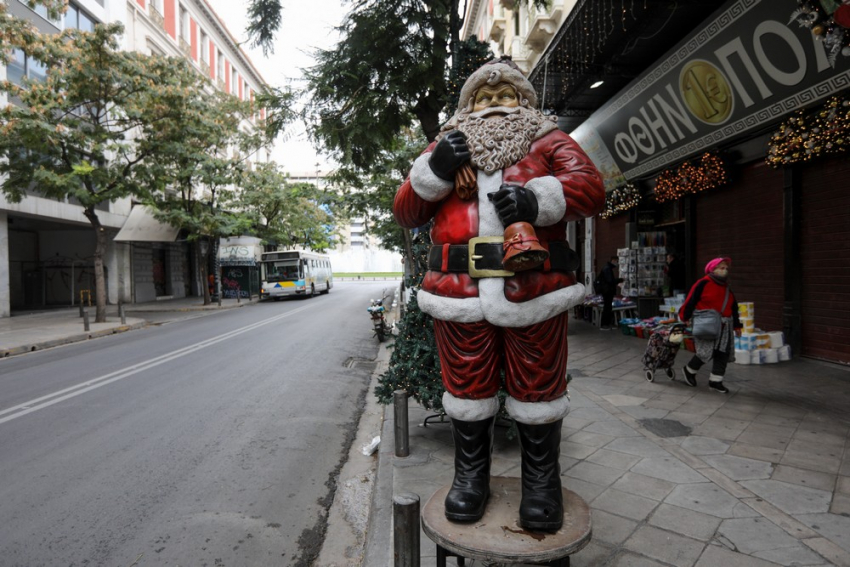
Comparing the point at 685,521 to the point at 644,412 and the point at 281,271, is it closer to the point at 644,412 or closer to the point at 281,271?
the point at 644,412

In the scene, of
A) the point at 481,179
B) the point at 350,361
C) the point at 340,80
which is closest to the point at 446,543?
the point at 481,179

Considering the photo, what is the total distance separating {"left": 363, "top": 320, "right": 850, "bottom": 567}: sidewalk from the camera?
2.60m

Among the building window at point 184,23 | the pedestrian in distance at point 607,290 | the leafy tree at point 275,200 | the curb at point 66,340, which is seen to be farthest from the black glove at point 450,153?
the building window at point 184,23

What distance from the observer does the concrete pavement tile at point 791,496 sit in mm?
2982

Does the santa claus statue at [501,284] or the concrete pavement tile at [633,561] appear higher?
the santa claus statue at [501,284]

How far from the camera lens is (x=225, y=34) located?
1332 inches

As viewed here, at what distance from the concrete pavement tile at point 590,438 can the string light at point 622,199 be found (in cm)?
734

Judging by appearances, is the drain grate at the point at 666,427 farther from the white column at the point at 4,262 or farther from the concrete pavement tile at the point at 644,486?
the white column at the point at 4,262

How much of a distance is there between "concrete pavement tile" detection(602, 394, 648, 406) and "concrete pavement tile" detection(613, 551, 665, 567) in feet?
10.2

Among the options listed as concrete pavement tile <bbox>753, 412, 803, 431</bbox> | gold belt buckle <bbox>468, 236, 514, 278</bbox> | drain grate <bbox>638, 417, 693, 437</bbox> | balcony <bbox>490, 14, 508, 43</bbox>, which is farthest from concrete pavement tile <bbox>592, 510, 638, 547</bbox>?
balcony <bbox>490, 14, 508, 43</bbox>

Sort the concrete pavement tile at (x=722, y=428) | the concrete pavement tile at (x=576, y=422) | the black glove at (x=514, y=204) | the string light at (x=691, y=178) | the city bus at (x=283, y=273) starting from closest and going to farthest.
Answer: the black glove at (x=514, y=204), the concrete pavement tile at (x=722, y=428), the concrete pavement tile at (x=576, y=422), the string light at (x=691, y=178), the city bus at (x=283, y=273)

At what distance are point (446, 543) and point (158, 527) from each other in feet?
7.00

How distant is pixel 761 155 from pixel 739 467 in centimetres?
605

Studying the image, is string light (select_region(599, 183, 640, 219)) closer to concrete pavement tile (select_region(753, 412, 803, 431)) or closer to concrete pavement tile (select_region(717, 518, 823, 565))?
concrete pavement tile (select_region(753, 412, 803, 431))
